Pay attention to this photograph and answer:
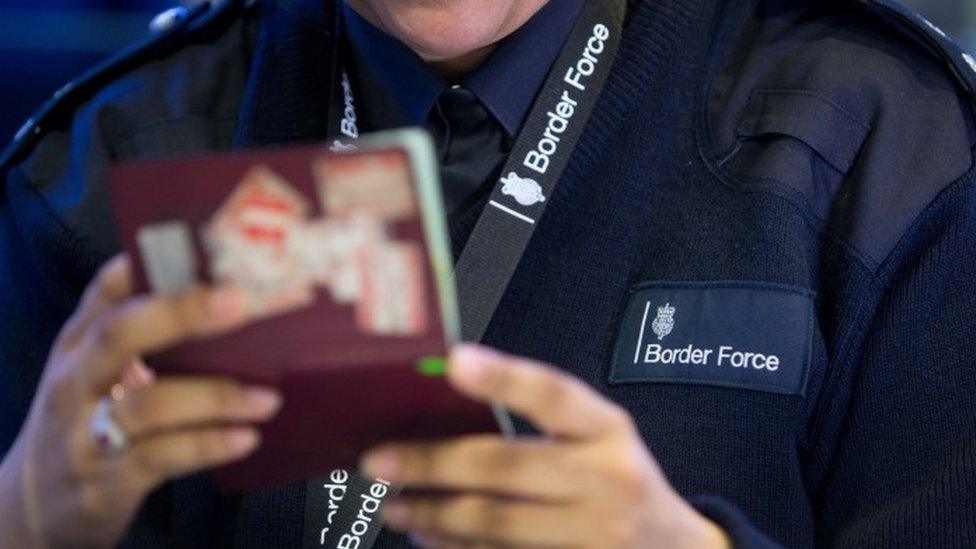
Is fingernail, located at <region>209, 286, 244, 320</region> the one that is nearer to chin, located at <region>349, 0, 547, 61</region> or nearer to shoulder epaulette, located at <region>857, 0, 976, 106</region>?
chin, located at <region>349, 0, 547, 61</region>

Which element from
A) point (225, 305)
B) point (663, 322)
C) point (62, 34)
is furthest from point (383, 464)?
point (62, 34)

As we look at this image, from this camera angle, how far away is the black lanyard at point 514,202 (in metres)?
1.39

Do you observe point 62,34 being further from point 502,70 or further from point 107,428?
point 107,428

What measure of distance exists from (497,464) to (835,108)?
2.10 ft

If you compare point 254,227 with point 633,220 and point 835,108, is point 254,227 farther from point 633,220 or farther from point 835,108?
point 835,108

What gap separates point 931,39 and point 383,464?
0.75 m

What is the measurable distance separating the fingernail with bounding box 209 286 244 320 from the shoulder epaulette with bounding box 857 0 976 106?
81 cm

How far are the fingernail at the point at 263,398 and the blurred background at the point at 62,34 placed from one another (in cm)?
306

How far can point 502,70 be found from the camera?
4.81 feet

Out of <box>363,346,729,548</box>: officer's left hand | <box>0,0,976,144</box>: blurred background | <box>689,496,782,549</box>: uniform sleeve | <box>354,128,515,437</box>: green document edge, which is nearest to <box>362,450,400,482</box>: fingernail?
<box>363,346,729,548</box>: officer's left hand

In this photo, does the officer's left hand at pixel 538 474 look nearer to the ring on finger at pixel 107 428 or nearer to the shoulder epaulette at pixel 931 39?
the ring on finger at pixel 107 428

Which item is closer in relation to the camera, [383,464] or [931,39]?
[383,464]

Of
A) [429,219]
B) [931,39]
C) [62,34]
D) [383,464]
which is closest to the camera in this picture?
[429,219]

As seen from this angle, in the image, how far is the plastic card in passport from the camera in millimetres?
894
